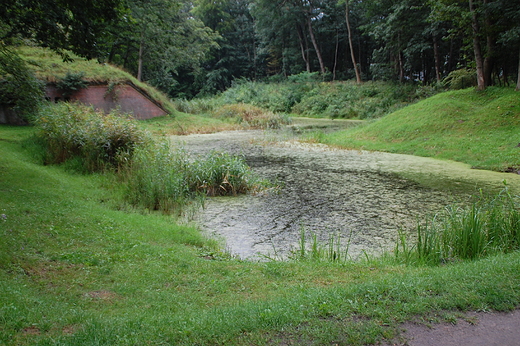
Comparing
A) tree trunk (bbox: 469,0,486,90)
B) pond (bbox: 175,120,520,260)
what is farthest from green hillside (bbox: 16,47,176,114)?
tree trunk (bbox: 469,0,486,90)

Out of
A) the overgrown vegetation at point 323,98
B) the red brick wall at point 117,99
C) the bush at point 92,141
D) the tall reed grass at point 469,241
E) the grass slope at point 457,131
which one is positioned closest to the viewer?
the tall reed grass at point 469,241

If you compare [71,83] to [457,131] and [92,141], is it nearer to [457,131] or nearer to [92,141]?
[92,141]

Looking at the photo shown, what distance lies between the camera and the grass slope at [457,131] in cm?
1227

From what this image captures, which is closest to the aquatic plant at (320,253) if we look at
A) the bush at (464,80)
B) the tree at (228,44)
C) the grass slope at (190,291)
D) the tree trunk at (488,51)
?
the grass slope at (190,291)

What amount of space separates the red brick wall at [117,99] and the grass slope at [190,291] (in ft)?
54.3

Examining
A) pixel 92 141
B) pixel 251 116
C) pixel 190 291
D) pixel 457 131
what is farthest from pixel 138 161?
pixel 251 116

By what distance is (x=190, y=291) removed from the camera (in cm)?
383

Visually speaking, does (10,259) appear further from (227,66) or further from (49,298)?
(227,66)

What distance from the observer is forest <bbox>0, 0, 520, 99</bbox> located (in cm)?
813

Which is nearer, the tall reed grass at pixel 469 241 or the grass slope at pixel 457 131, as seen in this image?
the tall reed grass at pixel 469 241

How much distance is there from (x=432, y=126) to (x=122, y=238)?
45.6 feet

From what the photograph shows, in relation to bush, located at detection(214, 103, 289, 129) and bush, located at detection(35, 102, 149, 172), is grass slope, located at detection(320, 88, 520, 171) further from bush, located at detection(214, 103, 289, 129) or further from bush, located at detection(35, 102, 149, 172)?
Result: bush, located at detection(35, 102, 149, 172)

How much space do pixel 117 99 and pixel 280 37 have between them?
33.3m

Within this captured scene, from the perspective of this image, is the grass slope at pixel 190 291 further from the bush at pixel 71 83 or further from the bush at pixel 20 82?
the bush at pixel 71 83
